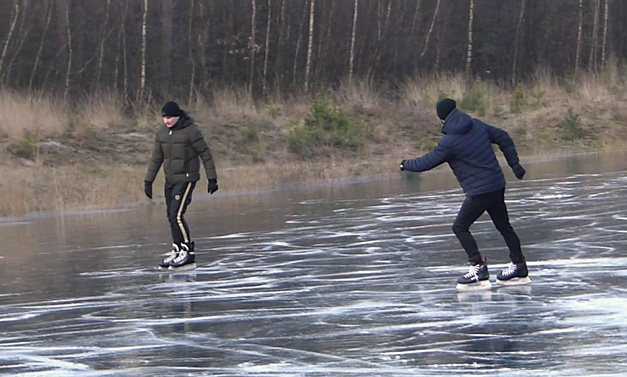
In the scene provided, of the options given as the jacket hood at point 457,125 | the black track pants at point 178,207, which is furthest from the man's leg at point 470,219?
the black track pants at point 178,207

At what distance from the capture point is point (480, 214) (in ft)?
40.5

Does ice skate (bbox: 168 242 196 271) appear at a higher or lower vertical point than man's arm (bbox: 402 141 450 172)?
lower

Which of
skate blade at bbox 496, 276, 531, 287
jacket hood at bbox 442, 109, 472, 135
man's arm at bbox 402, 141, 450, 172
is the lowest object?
skate blade at bbox 496, 276, 531, 287

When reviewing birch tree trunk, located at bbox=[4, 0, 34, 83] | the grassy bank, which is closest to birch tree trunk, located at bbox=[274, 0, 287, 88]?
the grassy bank

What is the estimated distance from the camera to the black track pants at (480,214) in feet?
40.3

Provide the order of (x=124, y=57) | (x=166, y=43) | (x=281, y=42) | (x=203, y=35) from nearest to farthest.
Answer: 1. (x=124, y=57)
2. (x=166, y=43)
3. (x=203, y=35)
4. (x=281, y=42)

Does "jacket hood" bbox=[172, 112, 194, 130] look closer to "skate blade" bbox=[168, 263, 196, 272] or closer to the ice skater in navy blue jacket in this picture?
"skate blade" bbox=[168, 263, 196, 272]

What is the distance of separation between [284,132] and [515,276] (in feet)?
78.1

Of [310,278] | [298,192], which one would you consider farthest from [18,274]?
[298,192]

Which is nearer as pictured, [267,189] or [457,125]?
[457,125]

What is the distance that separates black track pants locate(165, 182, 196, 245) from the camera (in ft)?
50.4

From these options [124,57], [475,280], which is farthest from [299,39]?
[475,280]

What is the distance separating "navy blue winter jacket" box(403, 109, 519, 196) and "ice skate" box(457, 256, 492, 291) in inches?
26.7

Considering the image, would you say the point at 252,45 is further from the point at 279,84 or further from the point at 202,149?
the point at 202,149
